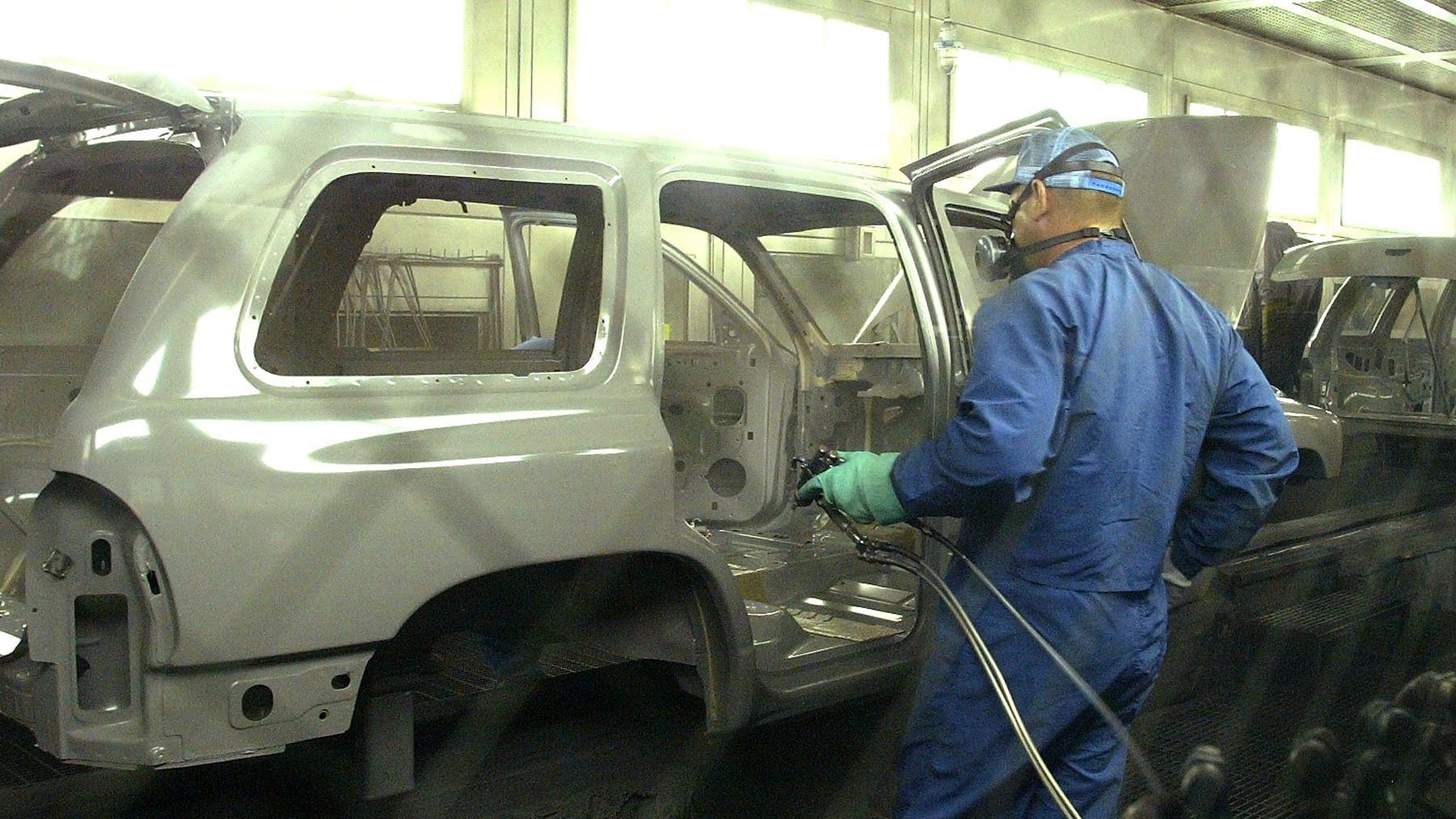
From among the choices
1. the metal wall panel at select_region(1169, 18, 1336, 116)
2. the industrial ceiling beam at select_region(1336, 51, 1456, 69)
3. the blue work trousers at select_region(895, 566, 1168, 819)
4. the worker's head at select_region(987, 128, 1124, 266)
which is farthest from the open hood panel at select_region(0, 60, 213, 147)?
the industrial ceiling beam at select_region(1336, 51, 1456, 69)

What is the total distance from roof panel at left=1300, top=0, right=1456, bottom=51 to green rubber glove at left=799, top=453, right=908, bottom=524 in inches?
388

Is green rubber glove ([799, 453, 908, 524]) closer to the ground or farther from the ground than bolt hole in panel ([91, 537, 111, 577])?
farther from the ground

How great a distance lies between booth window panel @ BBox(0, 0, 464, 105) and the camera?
4773 mm

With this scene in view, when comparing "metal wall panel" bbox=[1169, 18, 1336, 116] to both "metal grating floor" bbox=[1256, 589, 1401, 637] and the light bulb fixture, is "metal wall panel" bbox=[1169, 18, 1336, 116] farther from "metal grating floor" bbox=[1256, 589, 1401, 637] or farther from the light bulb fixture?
"metal grating floor" bbox=[1256, 589, 1401, 637]

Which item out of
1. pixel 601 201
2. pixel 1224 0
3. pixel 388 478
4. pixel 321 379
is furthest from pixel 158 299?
pixel 1224 0

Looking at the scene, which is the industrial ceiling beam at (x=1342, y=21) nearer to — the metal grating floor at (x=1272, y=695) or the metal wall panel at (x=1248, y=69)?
the metal wall panel at (x=1248, y=69)

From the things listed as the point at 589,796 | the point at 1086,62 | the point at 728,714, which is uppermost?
the point at 1086,62

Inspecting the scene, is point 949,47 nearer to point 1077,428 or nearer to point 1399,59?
point 1077,428

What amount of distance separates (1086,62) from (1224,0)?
137cm

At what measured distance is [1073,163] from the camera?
214 cm

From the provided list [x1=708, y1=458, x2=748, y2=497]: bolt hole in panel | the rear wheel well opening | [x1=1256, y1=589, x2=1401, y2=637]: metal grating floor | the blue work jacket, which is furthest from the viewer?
[x1=1256, y1=589, x2=1401, y2=637]: metal grating floor

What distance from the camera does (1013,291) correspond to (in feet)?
6.66

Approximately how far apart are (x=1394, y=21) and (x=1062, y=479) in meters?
10.8

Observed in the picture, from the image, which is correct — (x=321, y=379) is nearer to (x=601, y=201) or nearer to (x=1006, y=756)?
(x=601, y=201)
